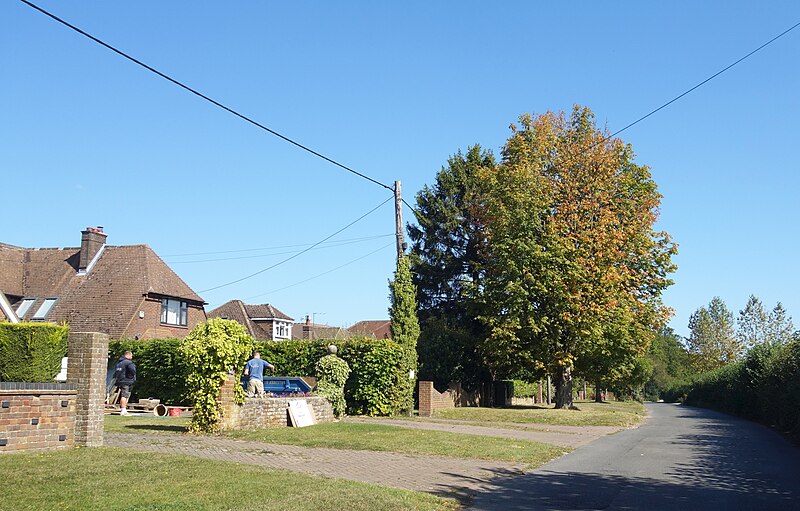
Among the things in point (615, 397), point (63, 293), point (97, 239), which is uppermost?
point (97, 239)

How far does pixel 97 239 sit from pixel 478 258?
72.1 feet

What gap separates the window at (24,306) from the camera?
38775mm

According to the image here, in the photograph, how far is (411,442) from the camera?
16047mm

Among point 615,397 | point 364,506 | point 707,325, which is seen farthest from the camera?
point 707,325

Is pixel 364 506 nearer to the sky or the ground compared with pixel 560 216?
nearer to the ground

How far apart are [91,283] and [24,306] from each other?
3.64m

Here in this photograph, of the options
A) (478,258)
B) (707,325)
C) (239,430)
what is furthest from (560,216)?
(707,325)

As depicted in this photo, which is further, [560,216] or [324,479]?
[560,216]

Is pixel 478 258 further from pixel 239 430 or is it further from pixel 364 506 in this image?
pixel 364 506

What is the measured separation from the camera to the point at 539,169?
33.6m

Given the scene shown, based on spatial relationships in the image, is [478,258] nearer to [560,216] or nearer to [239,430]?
[560,216]

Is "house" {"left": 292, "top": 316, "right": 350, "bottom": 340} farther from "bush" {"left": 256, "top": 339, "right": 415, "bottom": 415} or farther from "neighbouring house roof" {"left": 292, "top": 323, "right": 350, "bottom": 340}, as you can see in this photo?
"bush" {"left": 256, "top": 339, "right": 415, "bottom": 415}

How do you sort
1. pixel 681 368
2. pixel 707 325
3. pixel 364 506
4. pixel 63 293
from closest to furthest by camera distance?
pixel 364 506 < pixel 63 293 < pixel 707 325 < pixel 681 368

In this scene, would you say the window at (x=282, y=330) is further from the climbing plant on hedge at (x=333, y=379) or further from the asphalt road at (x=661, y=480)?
the asphalt road at (x=661, y=480)
